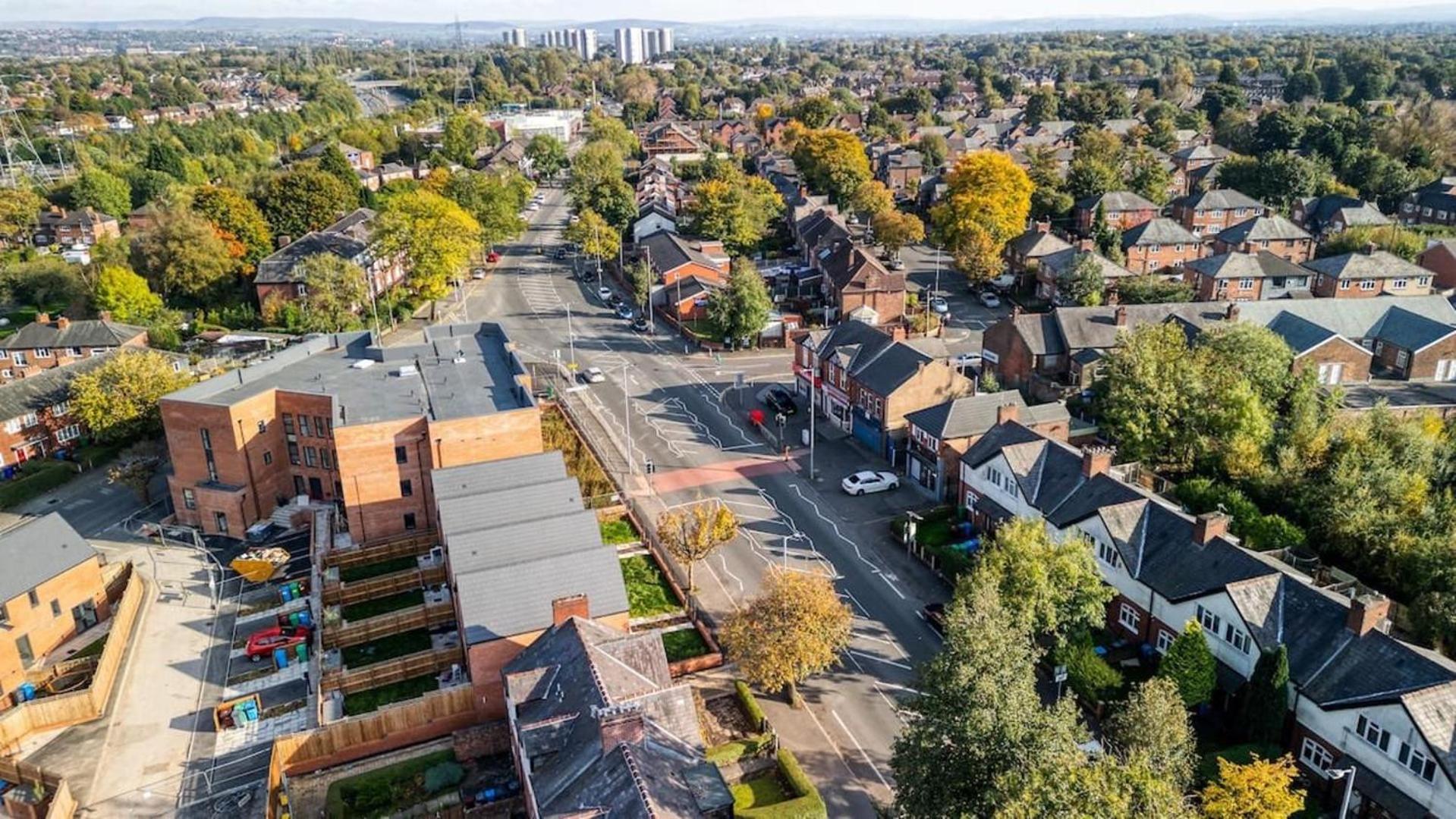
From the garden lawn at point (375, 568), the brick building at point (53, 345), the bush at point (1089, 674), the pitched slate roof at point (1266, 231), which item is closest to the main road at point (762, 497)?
the bush at point (1089, 674)

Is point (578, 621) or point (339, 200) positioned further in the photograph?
point (339, 200)

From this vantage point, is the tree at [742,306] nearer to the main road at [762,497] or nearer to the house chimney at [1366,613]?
the main road at [762,497]

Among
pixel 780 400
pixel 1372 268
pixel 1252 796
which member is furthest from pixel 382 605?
pixel 1372 268

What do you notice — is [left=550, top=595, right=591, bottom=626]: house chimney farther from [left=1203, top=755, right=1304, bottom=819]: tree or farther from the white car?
the white car

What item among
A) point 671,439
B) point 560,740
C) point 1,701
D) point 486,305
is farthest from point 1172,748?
point 486,305

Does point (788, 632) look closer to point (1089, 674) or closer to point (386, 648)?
point (1089, 674)

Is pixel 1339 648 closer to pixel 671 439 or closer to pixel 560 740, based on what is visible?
pixel 560 740

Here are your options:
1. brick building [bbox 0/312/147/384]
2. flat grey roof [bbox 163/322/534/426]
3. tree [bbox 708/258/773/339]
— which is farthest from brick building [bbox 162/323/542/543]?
brick building [bbox 0/312/147/384]
